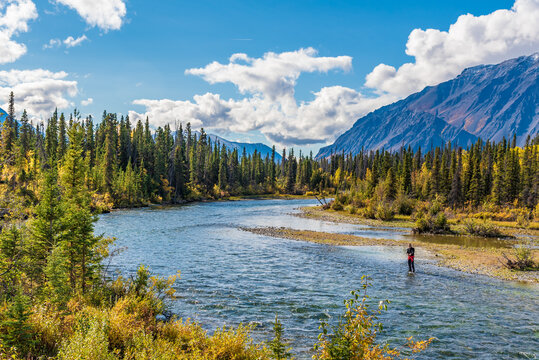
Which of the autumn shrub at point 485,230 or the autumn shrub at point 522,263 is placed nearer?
the autumn shrub at point 522,263

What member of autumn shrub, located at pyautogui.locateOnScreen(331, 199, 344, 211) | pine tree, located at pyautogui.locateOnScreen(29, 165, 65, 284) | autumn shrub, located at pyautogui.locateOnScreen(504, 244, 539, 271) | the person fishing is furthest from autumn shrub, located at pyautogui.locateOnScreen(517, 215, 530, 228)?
pine tree, located at pyautogui.locateOnScreen(29, 165, 65, 284)

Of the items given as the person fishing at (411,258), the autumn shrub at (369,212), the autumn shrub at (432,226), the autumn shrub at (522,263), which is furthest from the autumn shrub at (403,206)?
the person fishing at (411,258)

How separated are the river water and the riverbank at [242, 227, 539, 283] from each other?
7.06 ft

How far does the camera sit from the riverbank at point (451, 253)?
2672 cm

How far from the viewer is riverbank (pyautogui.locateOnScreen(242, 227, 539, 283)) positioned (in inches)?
1052

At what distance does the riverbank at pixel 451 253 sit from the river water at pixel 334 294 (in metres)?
2.15

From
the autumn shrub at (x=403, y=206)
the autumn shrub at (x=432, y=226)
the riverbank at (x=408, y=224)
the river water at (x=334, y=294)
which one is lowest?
the river water at (x=334, y=294)

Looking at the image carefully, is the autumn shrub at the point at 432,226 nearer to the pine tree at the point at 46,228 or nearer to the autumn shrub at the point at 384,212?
the autumn shrub at the point at 384,212

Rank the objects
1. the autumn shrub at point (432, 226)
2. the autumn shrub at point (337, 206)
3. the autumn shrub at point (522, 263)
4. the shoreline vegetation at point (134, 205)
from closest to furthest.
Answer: the shoreline vegetation at point (134, 205) → the autumn shrub at point (522, 263) → the autumn shrub at point (432, 226) → the autumn shrub at point (337, 206)

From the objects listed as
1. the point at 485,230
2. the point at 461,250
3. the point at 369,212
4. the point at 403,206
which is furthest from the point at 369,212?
the point at 461,250

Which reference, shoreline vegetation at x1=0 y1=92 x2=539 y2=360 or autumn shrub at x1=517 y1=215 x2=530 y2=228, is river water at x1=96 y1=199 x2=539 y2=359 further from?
autumn shrub at x1=517 y1=215 x2=530 y2=228

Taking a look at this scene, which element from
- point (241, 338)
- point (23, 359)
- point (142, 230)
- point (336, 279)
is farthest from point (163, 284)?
point (142, 230)

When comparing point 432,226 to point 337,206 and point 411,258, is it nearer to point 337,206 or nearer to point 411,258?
point 411,258

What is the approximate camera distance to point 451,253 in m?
34.6
